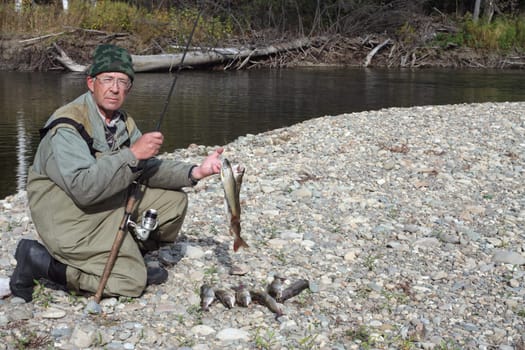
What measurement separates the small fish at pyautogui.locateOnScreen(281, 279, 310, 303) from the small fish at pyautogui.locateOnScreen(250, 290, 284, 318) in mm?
105

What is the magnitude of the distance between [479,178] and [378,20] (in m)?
19.6

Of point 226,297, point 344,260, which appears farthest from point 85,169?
point 344,260

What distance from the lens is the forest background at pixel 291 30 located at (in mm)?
22406

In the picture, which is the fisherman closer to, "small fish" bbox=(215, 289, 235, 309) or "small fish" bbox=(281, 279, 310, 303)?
"small fish" bbox=(215, 289, 235, 309)

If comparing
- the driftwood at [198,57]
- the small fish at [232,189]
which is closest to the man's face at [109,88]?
the small fish at [232,189]

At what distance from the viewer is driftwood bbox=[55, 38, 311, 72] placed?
69.4 ft

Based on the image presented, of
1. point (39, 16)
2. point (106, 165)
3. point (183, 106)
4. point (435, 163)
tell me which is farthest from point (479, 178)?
point (39, 16)

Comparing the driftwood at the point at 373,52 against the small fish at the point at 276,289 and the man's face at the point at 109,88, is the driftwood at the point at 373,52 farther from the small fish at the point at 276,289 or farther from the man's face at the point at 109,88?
the man's face at the point at 109,88

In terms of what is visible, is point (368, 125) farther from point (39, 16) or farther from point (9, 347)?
point (39, 16)

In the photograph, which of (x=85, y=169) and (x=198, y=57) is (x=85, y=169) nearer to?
(x=85, y=169)

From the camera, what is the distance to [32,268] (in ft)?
13.7

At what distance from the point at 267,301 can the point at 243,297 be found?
15 centimetres

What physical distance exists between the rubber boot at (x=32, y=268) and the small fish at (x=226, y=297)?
3.13ft

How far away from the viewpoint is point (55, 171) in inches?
153
